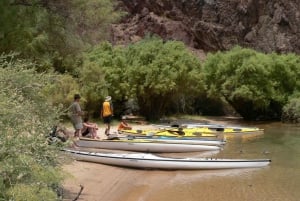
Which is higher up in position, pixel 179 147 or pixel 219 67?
pixel 219 67

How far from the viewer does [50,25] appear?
576 inches

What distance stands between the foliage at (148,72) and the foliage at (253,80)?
17.1ft

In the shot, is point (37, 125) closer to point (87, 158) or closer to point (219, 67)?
point (87, 158)

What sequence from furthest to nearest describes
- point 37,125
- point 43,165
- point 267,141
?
point 267,141 < point 37,125 < point 43,165

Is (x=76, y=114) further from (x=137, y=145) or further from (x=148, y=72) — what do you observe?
(x=148, y=72)

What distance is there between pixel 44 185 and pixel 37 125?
3.99 ft

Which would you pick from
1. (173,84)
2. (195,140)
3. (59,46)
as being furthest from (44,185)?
(173,84)

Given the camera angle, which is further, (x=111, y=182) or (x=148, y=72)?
(x=148, y=72)

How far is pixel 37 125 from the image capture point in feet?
23.8

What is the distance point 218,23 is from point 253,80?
75.1ft

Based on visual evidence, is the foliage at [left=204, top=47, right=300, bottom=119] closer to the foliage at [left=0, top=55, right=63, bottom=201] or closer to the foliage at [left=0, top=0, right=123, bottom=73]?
the foliage at [left=0, top=0, right=123, bottom=73]

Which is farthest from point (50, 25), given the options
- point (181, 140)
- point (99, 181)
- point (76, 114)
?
point (181, 140)

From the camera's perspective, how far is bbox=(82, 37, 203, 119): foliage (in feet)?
114

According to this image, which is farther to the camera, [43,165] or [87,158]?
[87,158]
